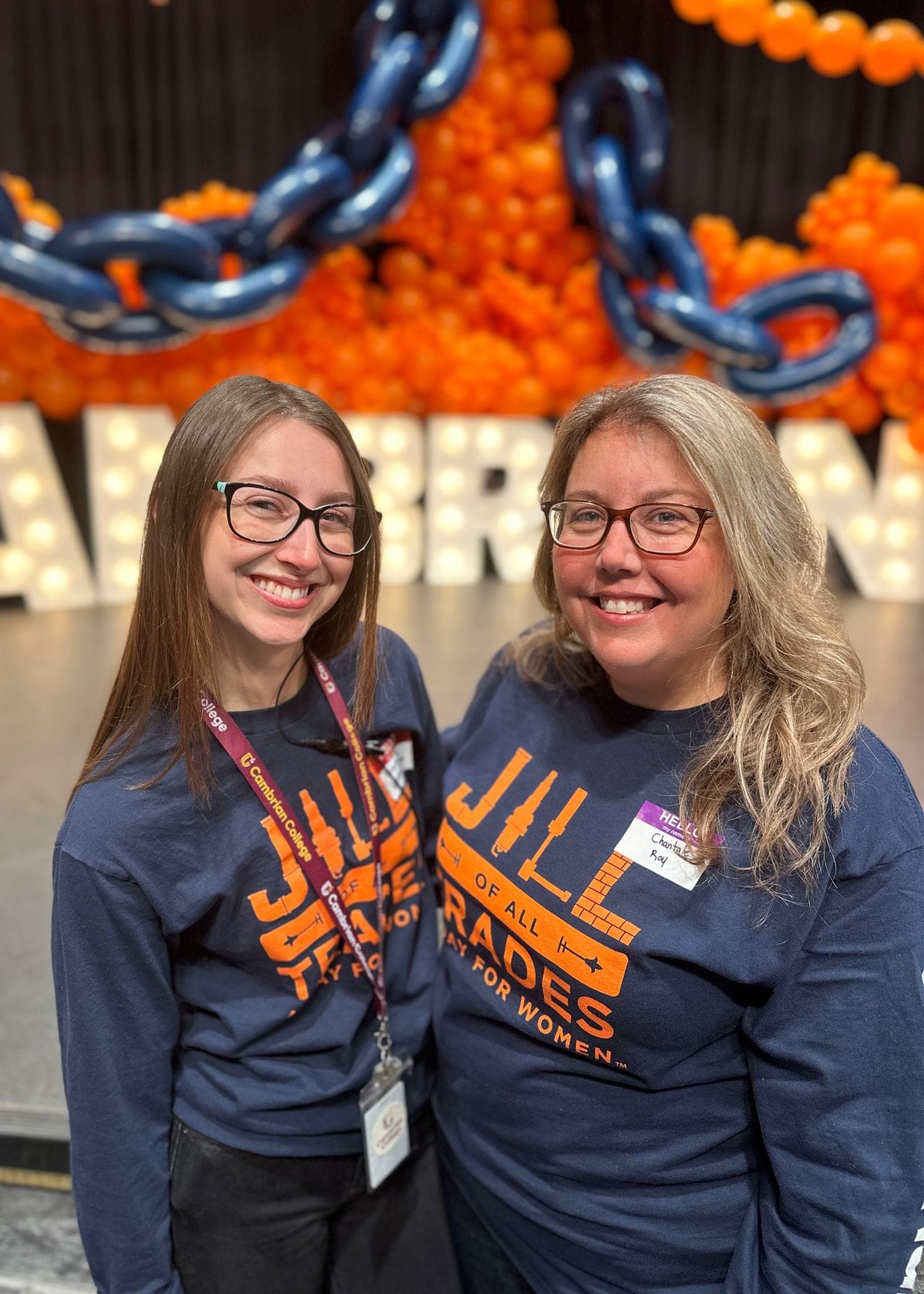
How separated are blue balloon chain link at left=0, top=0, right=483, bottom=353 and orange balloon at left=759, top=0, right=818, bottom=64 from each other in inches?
52.1

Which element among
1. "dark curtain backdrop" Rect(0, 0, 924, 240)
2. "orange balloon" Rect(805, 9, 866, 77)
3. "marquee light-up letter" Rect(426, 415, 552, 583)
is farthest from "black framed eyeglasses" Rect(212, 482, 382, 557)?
"dark curtain backdrop" Rect(0, 0, 924, 240)

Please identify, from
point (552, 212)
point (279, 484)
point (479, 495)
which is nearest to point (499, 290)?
point (552, 212)

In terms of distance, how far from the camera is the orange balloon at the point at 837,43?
399 centimetres

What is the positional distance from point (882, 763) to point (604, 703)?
0.99 ft

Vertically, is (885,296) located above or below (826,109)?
below

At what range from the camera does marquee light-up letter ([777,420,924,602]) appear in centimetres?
487

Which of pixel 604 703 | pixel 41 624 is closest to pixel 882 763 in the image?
pixel 604 703

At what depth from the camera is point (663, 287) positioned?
15.2 ft

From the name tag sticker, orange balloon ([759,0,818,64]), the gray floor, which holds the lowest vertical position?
the gray floor

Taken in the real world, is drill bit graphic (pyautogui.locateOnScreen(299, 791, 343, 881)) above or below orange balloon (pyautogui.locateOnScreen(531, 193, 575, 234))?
below

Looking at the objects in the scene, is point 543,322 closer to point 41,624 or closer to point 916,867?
point 41,624

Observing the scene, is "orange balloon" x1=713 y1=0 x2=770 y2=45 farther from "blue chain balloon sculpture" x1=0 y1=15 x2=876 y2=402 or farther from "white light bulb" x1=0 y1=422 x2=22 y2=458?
"white light bulb" x1=0 y1=422 x2=22 y2=458

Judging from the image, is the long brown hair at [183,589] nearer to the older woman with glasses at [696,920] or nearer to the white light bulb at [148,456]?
the older woman with glasses at [696,920]

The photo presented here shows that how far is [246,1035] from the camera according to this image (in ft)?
3.29
